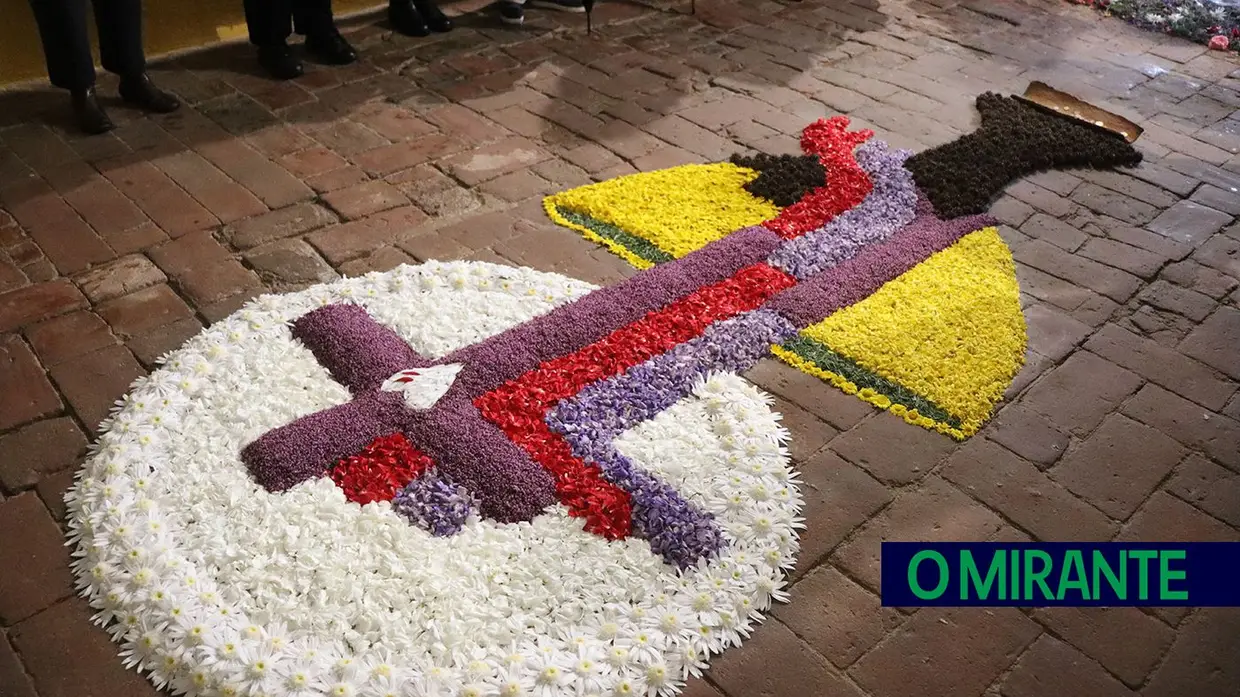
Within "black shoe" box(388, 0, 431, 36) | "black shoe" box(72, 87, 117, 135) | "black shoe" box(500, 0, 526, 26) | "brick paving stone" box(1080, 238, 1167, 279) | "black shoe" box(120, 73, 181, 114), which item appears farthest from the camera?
"black shoe" box(500, 0, 526, 26)

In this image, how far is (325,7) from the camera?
4676 millimetres

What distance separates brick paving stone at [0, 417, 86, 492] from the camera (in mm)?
2383

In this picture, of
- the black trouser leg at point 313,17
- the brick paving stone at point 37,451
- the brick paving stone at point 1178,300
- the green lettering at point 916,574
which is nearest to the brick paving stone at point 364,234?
the brick paving stone at point 37,451

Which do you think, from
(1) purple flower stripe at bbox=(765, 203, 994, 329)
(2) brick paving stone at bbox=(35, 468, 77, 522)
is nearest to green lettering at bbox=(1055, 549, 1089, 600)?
(1) purple flower stripe at bbox=(765, 203, 994, 329)

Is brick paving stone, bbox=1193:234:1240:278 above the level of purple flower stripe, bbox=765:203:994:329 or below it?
below

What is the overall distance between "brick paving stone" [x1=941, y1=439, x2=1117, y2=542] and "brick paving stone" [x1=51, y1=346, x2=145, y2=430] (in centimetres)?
221

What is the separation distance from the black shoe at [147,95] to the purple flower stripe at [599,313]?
2.26 metres

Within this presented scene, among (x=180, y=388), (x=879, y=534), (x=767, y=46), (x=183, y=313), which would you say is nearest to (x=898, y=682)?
(x=879, y=534)

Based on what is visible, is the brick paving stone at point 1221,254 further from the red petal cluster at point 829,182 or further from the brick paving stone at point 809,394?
the brick paving stone at point 809,394

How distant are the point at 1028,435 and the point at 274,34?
3.65 meters

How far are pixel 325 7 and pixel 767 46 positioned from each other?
2245mm

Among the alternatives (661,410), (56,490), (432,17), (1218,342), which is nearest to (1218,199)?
(1218,342)

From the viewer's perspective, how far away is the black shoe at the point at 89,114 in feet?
12.8

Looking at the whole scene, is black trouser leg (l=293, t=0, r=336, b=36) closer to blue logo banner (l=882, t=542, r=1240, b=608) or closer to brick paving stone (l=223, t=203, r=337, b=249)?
brick paving stone (l=223, t=203, r=337, b=249)
